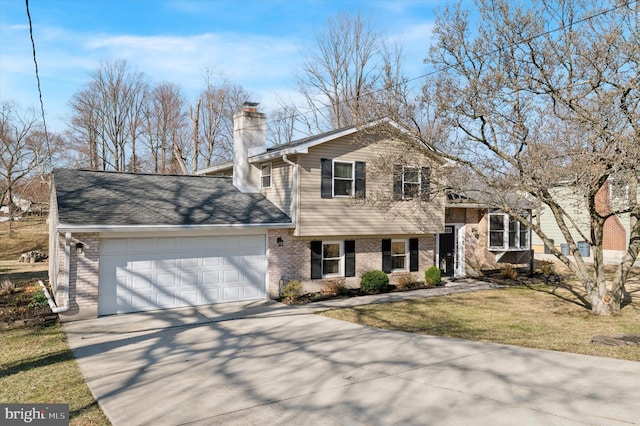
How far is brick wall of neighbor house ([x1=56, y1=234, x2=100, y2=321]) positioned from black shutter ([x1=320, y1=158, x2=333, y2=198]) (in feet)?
22.6

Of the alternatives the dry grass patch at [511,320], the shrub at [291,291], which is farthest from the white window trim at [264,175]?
the dry grass patch at [511,320]

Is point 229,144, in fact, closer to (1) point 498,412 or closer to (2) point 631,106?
(2) point 631,106

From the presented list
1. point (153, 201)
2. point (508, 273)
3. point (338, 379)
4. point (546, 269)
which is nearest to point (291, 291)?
point (153, 201)

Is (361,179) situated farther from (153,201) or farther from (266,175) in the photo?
(153,201)

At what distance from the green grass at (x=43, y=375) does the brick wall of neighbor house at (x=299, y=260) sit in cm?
641

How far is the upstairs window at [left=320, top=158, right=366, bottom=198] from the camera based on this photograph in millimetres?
15852

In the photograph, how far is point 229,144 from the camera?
4000 cm

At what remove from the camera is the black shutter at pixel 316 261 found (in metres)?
16.1

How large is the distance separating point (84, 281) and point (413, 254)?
11.3 metres

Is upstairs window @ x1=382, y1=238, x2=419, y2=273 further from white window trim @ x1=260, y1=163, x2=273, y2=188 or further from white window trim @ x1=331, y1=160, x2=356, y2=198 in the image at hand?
white window trim @ x1=260, y1=163, x2=273, y2=188

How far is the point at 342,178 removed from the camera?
1620 cm

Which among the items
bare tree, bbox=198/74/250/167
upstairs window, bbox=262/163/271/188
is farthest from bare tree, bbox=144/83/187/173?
upstairs window, bbox=262/163/271/188

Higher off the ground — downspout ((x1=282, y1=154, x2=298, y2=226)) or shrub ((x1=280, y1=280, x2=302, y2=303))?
downspout ((x1=282, y1=154, x2=298, y2=226))

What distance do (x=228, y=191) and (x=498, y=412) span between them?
509 inches
